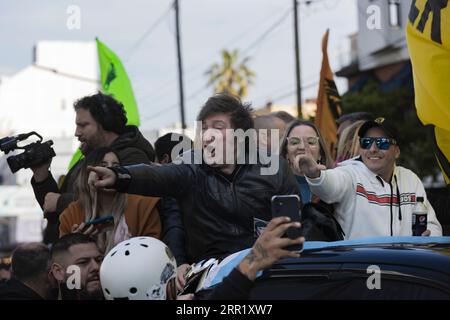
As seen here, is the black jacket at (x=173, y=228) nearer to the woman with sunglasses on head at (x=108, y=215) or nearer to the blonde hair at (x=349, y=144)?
the woman with sunglasses on head at (x=108, y=215)

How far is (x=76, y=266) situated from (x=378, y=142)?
6.29 feet

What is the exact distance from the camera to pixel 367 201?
484 cm

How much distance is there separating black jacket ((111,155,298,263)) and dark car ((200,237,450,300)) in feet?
3.22

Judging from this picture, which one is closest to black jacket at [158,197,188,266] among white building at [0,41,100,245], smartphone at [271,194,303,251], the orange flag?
smartphone at [271,194,303,251]

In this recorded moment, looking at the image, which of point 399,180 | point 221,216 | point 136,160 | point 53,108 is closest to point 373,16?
point 399,180

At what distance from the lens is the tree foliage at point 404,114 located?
3178cm

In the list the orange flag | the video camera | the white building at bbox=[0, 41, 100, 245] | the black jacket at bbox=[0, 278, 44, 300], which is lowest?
the black jacket at bbox=[0, 278, 44, 300]

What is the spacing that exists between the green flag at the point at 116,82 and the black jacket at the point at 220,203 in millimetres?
2895

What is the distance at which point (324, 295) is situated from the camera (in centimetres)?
323

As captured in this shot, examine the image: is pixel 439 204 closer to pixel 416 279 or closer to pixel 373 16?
pixel 373 16

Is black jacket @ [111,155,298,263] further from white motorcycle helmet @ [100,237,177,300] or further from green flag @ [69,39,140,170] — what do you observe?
green flag @ [69,39,140,170]

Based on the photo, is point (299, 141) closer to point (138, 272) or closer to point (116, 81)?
point (138, 272)

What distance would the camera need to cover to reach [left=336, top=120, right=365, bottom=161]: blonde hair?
5.82 metres
